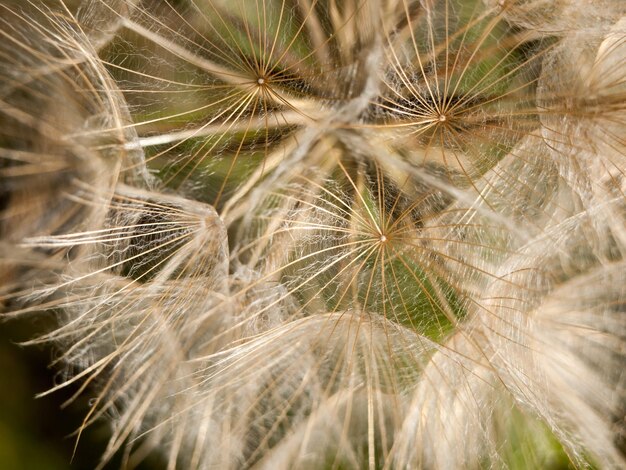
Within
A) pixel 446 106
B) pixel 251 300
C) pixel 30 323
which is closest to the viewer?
pixel 446 106

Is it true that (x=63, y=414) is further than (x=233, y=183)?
Yes

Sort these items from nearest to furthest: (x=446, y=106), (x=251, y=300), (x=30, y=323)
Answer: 1. (x=446, y=106)
2. (x=251, y=300)
3. (x=30, y=323)

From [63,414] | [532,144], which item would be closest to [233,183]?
[532,144]

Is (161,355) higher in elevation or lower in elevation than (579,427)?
higher

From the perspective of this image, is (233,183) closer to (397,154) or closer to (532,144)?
(397,154)

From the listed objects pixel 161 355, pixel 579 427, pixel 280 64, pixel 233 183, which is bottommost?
pixel 579 427

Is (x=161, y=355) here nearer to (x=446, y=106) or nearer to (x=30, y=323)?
(x=30, y=323)
